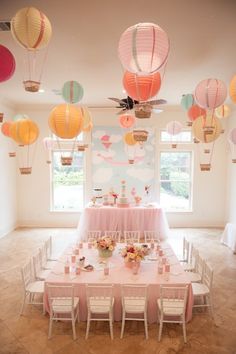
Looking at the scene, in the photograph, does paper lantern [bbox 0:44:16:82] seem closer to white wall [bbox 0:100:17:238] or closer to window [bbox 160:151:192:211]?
white wall [bbox 0:100:17:238]

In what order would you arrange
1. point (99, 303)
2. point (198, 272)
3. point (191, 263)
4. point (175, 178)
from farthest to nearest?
1. point (175, 178)
2. point (191, 263)
3. point (198, 272)
4. point (99, 303)

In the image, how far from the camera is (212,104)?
12.9 ft

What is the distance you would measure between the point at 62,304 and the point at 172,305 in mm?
1591

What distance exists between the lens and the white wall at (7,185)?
28.1ft

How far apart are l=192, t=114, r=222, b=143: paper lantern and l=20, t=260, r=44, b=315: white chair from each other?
3.74 metres

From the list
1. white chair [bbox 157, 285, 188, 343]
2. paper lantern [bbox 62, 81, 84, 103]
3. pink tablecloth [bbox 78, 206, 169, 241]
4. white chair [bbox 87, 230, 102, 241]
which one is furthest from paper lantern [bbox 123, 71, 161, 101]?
pink tablecloth [bbox 78, 206, 169, 241]

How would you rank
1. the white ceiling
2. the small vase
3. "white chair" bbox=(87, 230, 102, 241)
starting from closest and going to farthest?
the white ceiling
the small vase
"white chair" bbox=(87, 230, 102, 241)

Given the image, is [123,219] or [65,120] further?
[123,219]

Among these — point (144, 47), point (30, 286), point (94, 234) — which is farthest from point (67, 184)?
point (144, 47)

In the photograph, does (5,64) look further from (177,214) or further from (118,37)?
(177,214)

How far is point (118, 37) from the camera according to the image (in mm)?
4336

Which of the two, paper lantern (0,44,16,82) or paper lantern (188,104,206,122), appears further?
paper lantern (188,104,206,122)

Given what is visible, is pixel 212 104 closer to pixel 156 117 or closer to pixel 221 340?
pixel 221 340

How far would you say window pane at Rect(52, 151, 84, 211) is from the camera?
9.84 m
